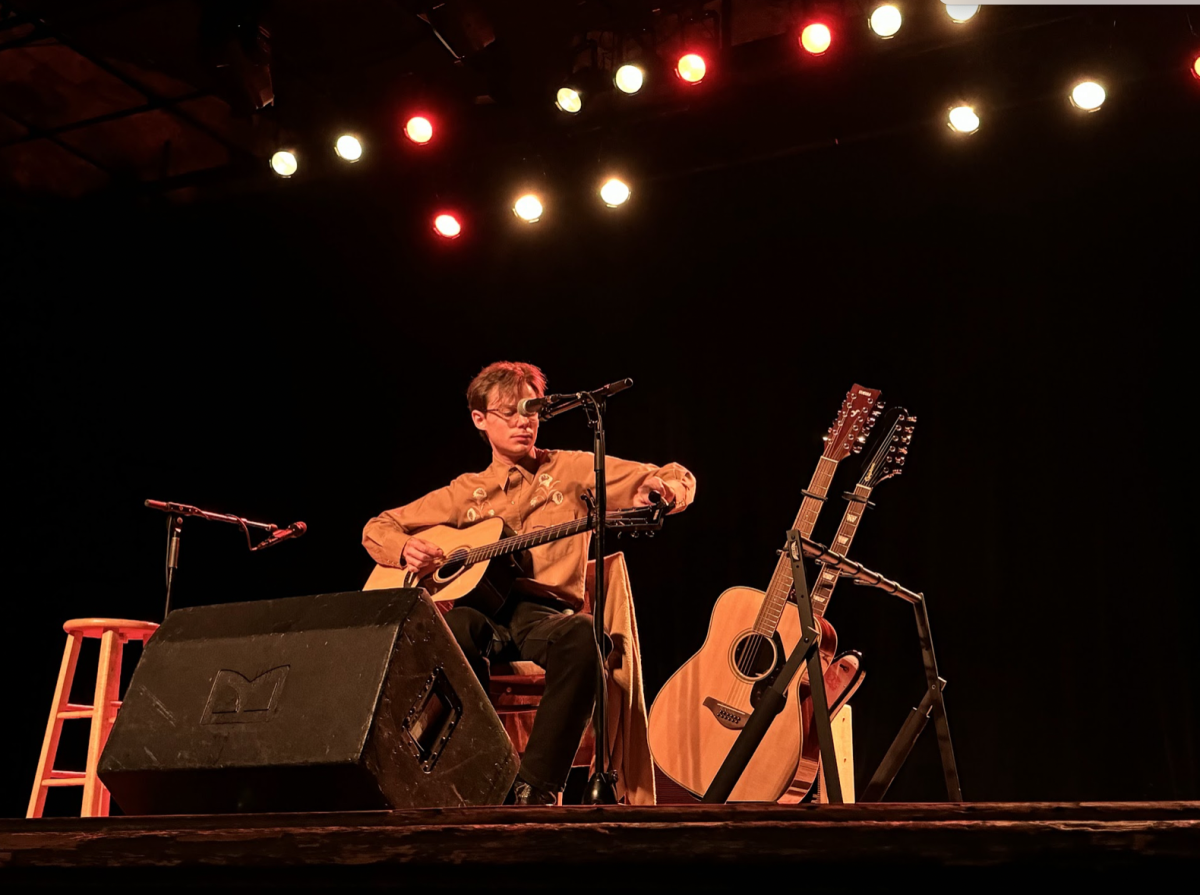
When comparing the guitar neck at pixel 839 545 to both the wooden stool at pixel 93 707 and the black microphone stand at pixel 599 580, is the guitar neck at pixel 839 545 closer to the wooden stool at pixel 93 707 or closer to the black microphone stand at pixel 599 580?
the black microphone stand at pixel 599 580

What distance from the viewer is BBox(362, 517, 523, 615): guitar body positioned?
302cm

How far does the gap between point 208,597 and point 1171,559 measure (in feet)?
A: 13.5

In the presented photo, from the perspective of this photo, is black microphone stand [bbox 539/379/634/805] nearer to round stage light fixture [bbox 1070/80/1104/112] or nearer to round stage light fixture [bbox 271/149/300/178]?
round stage light fixture [bbox 1070/80/1104/112]

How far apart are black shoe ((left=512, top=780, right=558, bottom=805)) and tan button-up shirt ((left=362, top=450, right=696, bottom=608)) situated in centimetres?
66

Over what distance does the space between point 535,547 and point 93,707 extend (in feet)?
4.99

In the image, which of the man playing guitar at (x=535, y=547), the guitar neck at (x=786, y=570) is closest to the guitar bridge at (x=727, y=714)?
the guitar neck at (x=786, y=570)

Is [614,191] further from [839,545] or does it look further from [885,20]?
[839,545]

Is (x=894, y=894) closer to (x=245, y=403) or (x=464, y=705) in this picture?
(x=464, y=705)

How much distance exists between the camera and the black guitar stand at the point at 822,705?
2641 millimetres

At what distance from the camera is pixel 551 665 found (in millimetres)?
2662

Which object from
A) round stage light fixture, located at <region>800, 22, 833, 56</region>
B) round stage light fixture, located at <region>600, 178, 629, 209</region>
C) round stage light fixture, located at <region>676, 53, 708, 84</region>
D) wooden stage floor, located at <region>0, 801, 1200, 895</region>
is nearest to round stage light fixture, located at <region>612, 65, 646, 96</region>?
round stage light fixture, located at <region>676, 53, 708, 84</region>

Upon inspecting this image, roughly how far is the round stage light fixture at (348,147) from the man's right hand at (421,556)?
7.10 feet

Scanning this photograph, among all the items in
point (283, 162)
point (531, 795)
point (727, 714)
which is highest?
point (283, 162)

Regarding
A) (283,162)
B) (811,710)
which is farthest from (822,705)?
(283,162)
